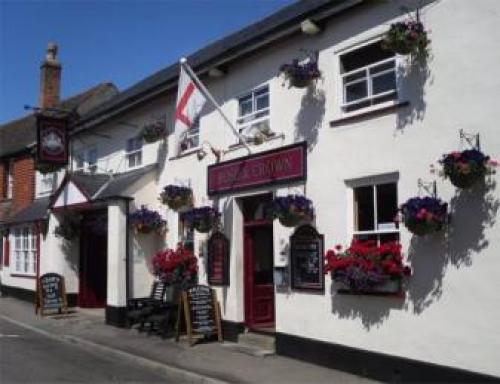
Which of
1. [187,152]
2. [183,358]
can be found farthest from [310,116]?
[183,358]

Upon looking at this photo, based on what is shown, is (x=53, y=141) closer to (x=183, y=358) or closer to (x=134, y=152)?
(x=134, y=152)

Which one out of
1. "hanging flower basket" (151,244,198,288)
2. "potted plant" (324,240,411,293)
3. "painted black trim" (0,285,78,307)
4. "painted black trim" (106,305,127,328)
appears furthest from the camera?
"painted black trim" (0,285,78,307)

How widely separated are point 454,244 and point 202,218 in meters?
5.56

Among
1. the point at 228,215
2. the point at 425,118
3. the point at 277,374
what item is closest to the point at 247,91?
the point at 228,215

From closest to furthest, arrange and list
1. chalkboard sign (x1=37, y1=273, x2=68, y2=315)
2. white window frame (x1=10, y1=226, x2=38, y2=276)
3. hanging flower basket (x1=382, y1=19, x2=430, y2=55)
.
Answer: hanging flower basket (x1=382, y1=19, x2=430, y2=55), chalkboard sign (x1=37, y1=273, x2=68, y2=315), white window frame (x1=10, y1=226, x2=38, y2=276)

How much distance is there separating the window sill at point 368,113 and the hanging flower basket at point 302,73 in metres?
0.81

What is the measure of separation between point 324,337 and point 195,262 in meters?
4.20

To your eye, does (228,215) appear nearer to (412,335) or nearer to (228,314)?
(228,314)

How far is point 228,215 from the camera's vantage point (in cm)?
1277

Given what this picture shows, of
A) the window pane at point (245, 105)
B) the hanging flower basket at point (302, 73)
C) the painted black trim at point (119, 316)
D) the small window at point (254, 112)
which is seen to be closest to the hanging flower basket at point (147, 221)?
the painted black trim at point (119, 316)

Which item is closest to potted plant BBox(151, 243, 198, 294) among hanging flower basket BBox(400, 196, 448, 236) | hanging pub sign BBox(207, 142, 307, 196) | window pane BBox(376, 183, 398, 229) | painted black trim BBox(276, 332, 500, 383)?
hanging pub sign BBox(207, 142, 307, 196)

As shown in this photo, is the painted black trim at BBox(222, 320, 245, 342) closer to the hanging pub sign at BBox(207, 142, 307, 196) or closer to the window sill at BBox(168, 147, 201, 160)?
the hanging pub sign at BBox(207, 142, 307, 196)

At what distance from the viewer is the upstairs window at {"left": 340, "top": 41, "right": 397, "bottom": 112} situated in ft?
31.5

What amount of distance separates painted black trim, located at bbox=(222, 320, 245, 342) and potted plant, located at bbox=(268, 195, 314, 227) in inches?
108
